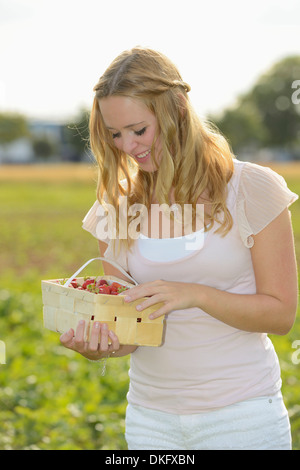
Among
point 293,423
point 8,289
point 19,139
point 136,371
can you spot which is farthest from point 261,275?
point 19,139

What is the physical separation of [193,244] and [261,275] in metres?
0.22

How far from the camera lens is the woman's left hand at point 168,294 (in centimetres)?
181

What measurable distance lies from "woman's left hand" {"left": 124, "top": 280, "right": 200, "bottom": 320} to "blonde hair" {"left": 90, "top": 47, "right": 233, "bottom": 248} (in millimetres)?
225

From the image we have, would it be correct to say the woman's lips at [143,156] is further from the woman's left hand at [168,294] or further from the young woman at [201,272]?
the woman's left hand at [168,294]

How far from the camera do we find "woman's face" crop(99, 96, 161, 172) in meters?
1.94

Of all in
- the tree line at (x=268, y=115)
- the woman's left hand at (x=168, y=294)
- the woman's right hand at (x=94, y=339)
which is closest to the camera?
the woman's left hand at (x=168, y=294)

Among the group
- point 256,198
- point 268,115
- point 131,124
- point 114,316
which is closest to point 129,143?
point 131,124

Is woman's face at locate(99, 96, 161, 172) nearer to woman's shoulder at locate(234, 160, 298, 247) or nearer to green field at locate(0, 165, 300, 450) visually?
woman's shoulder at locate(234, 160, 298, 247)

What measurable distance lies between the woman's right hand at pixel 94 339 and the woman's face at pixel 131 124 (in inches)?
21.3

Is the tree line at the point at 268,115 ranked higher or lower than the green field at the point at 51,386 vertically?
lower

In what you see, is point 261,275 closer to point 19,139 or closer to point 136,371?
point 136,371

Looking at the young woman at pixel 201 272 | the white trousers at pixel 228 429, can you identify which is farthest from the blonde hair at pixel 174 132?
the white trousers at pixel 228 429

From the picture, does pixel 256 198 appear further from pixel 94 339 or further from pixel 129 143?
pixel 94 339
